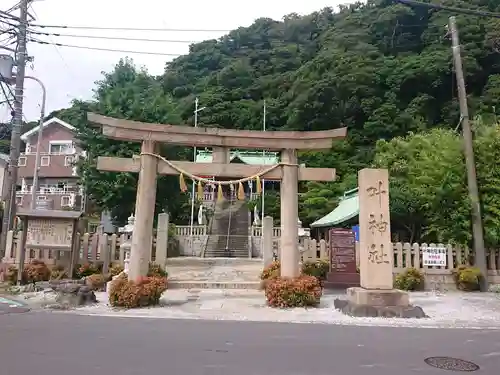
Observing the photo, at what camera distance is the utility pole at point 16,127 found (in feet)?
49.4

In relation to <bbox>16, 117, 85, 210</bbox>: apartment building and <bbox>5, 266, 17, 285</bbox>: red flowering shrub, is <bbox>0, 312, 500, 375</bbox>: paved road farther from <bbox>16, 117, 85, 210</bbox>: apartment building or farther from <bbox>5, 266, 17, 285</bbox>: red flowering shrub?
<bbox>16, 117, 85, 210</bbox>: apartment building

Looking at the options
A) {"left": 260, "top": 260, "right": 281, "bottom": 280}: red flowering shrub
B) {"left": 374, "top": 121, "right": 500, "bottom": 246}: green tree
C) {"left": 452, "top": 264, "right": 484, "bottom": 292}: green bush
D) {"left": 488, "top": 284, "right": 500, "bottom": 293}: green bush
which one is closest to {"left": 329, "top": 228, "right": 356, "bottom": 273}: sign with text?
{"left": 260, "top": 260, "right": 281, "bottom": 280}: red flowering shrub

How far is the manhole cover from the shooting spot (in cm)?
598

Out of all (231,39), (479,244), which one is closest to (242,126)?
(231,39)

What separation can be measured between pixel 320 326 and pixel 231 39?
67413 millimetres

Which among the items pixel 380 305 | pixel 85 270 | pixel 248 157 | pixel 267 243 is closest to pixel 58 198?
pixel 248 157

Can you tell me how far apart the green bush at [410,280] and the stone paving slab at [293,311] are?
1212 millimetres

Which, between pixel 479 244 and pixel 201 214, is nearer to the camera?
pixel 479 244

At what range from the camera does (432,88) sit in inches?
1610

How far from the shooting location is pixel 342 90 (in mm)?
42875

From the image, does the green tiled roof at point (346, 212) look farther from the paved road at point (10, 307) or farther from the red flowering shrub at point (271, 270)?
the paved road at point (10, 307)

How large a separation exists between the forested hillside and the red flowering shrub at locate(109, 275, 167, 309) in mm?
10378

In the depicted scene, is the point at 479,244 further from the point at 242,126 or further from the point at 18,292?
the point at 242,126

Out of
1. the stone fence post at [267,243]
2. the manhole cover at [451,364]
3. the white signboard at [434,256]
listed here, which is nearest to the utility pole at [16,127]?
the stone fence post at [267,243]
